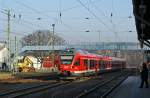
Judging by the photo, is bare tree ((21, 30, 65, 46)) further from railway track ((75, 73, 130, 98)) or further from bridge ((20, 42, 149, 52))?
railway track ((75, 73, 130, 98))

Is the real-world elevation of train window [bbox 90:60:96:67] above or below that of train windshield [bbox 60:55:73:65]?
below

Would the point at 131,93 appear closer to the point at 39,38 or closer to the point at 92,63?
the point at 92,63

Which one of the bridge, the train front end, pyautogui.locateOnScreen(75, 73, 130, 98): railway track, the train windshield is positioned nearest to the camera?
pyautogui.locateOnScreen(75, 73, 130, 98): railway track

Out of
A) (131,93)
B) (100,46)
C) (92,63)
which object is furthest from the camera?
(100,46)

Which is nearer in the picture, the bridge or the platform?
the platform

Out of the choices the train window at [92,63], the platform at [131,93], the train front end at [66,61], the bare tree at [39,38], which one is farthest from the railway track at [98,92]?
the bare tree at [39,38]

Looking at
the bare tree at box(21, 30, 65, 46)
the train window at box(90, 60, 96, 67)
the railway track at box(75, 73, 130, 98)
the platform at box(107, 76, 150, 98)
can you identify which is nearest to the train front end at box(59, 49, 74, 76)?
the train window at box(90, 60, 96, 67)

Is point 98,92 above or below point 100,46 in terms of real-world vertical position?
below

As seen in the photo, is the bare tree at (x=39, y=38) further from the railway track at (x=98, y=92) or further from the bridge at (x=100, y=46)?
the railway track at (x=98, y=92)

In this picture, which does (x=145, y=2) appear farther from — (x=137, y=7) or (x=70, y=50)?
(x=70, y=50)

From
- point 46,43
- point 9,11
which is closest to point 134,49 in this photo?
point 46,43

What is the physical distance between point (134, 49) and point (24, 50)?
3198 cm

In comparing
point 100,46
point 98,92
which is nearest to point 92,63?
point 98,92

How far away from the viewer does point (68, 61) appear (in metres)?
40.4
